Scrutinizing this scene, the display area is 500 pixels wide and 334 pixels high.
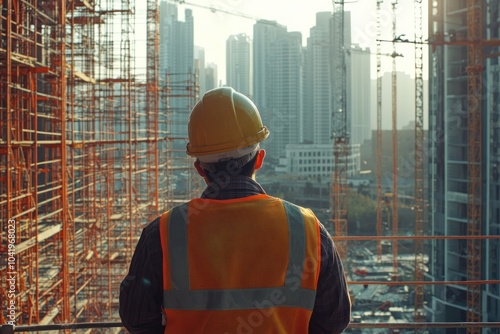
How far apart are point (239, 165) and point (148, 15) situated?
1170 centimetres

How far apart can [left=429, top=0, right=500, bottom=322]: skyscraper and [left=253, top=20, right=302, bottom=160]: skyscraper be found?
690 centimetres

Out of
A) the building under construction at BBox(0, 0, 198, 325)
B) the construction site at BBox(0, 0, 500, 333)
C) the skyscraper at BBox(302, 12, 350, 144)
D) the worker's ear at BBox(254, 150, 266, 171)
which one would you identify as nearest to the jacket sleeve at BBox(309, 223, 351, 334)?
the worker's ear at BBox(254, 150, 266, 171)

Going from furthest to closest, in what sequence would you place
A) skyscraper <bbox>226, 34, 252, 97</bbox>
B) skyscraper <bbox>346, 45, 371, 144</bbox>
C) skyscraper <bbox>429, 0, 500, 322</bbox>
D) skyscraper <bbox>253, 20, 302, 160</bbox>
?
skyscraper <bbox>346, 45, 371, 144</bbox> < skyscraper <bbox>253, 20, 302, 160</bbox> < skyscraper <bbox>226, 34, 252, 97</bbox> < skyscraper <bbox>429, 0, 500, 322</bbox>

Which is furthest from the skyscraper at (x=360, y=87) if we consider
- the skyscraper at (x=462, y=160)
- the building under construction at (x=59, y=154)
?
the building under construction at (x=59, y=154)

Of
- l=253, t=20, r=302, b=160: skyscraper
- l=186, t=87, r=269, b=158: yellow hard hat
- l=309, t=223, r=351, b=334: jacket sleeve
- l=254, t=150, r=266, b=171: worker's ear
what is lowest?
l=309, t=223, r=351, b=334: jacket sleeve

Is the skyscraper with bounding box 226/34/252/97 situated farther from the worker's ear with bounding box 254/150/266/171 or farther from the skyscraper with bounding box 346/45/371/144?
the worker's ear with bounding box 254/150/266/171

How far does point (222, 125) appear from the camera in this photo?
105 cm

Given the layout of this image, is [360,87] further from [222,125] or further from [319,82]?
[222,125]

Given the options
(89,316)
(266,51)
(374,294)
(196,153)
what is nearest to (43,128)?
(89,316)

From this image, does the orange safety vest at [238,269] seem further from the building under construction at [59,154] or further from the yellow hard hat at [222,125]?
the building under construction at [59,154]

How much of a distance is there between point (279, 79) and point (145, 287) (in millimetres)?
20650

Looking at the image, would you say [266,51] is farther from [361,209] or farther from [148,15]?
[148,15]

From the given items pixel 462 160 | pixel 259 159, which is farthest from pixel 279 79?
pixel 259 159

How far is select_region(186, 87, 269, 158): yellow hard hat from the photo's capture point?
3.42ft
